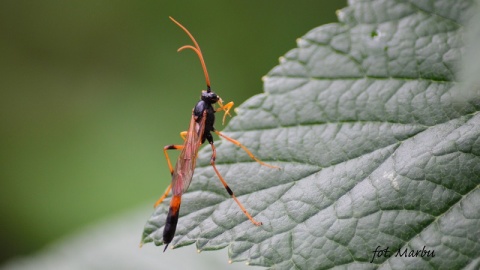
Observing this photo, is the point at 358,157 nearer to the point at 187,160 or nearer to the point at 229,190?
the point at 229,190

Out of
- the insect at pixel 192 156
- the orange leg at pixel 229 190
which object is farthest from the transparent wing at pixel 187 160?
the orange leg at pixel 229 190

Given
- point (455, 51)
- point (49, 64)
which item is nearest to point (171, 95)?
point (49, 64)

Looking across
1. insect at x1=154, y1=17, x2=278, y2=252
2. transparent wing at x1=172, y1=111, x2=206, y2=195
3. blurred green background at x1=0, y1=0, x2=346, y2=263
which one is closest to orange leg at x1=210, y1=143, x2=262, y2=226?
insect at x1=154, y1=17, x2=278, y2=252

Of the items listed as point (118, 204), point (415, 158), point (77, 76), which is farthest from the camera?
point (77, 76)

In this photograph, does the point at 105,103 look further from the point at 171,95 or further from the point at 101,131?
the point at 171,95

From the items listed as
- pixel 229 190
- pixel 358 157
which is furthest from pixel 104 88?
pixel 358 157
